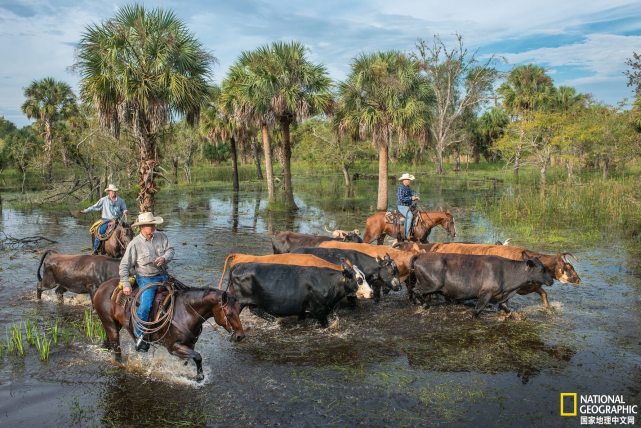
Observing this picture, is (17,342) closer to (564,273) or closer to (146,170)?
(146,170)

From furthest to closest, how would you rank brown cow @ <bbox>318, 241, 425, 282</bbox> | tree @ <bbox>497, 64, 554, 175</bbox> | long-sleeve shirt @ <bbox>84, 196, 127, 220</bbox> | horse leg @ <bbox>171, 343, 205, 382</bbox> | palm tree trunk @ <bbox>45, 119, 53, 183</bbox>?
1. tree @ <bbox>497, 64, 554, 175</bbox>
2. palm tree trunk @ <bbox>45, 119, 53, 183</bbox>
3. long-sleeve shirt @ <bbox>84, 196, 127, 220</bbox>
4. brown cow @ <bbox>318, 241, 425, 282</bbox>
5. horse leg @ <bbox>171, 343, 205, 382</bbox>

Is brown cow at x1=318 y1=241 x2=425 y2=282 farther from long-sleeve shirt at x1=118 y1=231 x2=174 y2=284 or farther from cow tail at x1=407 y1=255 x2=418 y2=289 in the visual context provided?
long-sleeve shirt at x1=118 y1=231 x2=174 y2=284

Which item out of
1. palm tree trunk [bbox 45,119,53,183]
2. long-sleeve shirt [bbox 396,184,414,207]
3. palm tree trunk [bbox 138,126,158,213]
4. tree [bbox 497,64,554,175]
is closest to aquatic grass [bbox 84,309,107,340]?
palm tree trunk [bbox 138,126,158,213]

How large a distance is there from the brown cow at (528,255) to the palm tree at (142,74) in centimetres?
883

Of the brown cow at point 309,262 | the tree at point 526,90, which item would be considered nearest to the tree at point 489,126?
the tree at point 526,90

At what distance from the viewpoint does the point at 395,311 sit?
34.1 feet

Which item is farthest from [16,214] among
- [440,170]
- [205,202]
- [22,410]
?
[440,170]

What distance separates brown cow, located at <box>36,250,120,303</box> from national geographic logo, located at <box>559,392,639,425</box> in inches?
325

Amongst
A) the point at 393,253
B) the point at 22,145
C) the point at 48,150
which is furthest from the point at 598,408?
the point at 22,145

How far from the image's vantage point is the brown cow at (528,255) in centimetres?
1041

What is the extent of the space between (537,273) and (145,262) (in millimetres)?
7075

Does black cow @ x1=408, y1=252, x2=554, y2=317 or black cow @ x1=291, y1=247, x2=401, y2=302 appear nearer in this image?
black cow @ x1=408, y1=252, x2=554, y2=317

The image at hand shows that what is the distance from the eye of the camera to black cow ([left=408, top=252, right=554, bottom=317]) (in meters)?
9.77

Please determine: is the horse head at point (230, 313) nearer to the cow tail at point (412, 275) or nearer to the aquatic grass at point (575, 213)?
the cow tail at point (412, 275)
